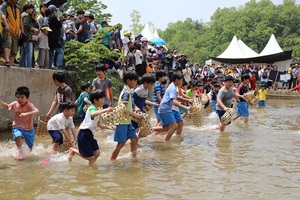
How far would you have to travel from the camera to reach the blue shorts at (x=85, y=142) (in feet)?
23.7

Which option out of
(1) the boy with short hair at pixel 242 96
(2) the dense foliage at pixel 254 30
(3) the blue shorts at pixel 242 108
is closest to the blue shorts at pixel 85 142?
(1) the boy with short hair at pixel 242 96

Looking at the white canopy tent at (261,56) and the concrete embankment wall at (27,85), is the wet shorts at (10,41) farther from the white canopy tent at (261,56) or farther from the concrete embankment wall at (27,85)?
the white canopy tent at (261,56)

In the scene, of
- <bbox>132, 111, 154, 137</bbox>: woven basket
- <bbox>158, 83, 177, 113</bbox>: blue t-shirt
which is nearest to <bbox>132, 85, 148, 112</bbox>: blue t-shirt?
<bbox>158, 83, 177, 113</bbox>: blue t-shirt

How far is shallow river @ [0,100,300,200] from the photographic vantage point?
230 inches

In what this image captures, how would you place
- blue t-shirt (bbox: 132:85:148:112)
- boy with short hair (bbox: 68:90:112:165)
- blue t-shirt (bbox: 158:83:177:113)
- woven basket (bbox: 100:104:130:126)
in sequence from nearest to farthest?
woven basket (bbox: 100:104:130:126)
boy with short hair (bbox: 68:90:112:165)
blue t-shirt (bbox: 132:85:148:112)
blue t-shirt (bbox: 158:83:177:113)

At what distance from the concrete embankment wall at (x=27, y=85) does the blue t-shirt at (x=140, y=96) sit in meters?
3.25

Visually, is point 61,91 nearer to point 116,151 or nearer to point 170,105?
point 116,151

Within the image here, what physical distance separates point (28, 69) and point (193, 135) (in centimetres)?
443

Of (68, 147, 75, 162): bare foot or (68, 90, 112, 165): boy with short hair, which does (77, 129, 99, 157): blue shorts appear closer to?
(68, 90, 112, 165): boy with short hair

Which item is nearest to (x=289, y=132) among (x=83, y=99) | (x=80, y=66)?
(x=83, y=99)

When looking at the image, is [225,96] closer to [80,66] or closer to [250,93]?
[250,93]

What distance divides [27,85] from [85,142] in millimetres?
4862

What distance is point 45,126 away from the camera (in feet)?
29.2

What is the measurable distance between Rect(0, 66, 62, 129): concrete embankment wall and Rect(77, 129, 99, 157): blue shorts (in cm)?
407
